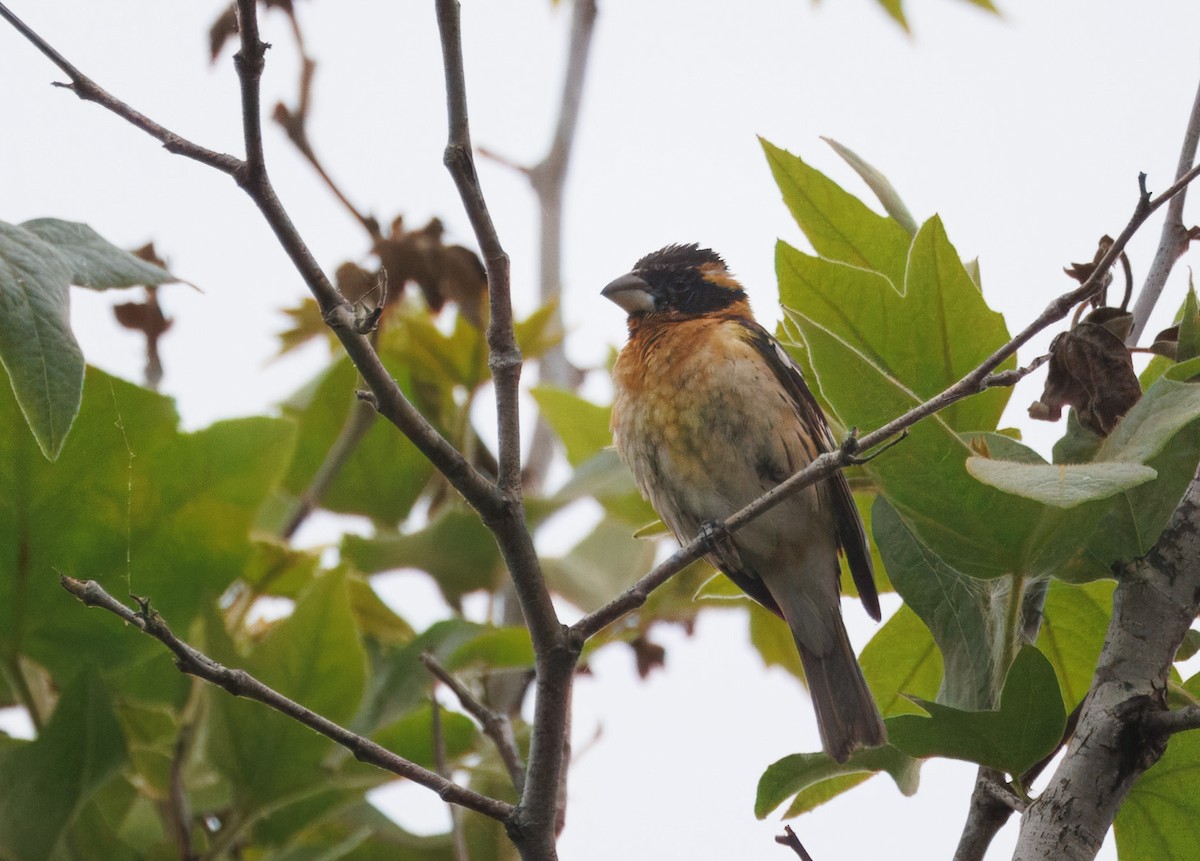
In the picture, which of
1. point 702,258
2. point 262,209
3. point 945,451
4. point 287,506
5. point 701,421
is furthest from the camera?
point 702,258

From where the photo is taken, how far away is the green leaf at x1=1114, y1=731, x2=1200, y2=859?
2.26 metres

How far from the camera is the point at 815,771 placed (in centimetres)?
233

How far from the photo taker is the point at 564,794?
7.61 feet

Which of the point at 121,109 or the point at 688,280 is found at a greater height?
the point at 688,280

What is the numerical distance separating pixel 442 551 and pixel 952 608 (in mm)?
1547

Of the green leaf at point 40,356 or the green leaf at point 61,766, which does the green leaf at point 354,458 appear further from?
the green leaf at point 40,356

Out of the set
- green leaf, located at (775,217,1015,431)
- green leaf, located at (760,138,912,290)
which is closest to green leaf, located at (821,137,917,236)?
green leaf, located at (760,138,912,290)

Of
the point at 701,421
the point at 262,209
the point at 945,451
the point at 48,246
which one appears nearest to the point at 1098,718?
the point at 945,451

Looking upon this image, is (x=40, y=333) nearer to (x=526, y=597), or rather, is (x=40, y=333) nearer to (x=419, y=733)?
(x=526, y=597)

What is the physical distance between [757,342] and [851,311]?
1765 mm

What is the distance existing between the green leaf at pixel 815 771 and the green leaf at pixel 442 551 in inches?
50.2

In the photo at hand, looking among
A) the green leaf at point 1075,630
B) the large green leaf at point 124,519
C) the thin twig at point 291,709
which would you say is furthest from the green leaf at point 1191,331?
the large green leaf at point 124,519

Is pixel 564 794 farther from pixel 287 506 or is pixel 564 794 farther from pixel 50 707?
pixel 287 506

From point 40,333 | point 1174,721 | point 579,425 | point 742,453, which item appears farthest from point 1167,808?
point 579,425
